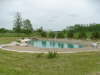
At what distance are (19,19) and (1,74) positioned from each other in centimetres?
3842

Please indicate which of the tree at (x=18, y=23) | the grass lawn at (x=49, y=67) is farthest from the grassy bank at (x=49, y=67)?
the tree at (x=18, y=23)

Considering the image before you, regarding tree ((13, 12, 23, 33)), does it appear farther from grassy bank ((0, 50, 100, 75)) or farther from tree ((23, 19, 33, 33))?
grassy bank ((0, 50, 100, 75))

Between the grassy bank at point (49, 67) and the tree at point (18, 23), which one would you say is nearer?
the grassy bank at point (49, 67)

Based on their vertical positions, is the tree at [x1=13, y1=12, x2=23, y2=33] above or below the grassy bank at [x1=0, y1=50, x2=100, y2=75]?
above

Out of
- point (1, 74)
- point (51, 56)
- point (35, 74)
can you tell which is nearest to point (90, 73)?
point (35, 74)

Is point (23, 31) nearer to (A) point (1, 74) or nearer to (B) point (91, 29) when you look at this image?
(B) point (91, 29)

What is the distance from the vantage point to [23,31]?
41.3m

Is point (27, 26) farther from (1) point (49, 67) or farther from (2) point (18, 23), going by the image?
(1) point (49, 67)

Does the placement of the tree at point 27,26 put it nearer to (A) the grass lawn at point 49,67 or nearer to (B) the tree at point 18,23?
(B) the tree at point 18,23

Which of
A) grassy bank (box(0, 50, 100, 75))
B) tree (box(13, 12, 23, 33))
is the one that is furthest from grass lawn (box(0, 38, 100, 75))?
tree (box(13, 12, 23, 33))

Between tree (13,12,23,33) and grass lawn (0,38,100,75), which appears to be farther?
tree (13,12,23,33)

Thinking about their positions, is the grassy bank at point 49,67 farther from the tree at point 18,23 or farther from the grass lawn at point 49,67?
the tree at point 18,23

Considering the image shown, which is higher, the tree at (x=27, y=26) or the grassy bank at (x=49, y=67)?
the tree at (x=27, y=26)

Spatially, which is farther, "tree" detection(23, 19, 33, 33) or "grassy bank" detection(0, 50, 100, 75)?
"tree" detection(23, 19, 33, 33)
